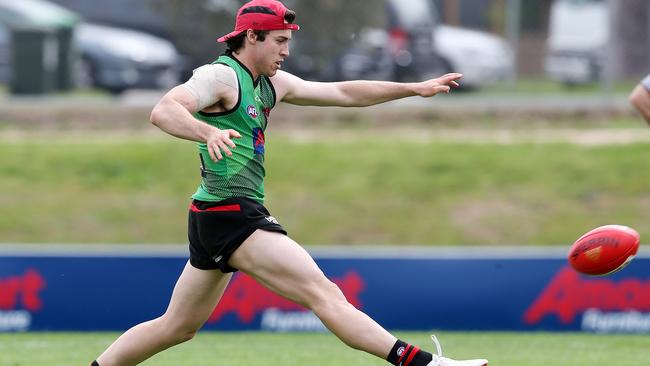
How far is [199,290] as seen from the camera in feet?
20.4

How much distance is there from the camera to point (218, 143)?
5.39 meters

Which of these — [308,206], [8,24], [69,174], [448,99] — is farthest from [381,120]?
[8,24]

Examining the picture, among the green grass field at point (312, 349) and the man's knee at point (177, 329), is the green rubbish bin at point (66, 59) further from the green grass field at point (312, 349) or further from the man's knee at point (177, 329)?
the man's knee at point (177, 329)

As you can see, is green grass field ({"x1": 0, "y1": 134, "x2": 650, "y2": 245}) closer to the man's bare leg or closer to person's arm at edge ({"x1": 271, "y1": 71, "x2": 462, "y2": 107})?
person's arm at edge ({"x1": 271, "y1": 71, "x2": 462, "y2": 107})

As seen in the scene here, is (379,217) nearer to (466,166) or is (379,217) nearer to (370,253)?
(466,166)

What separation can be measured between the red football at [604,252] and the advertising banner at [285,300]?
4.56 metres

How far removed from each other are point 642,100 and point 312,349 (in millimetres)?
3199

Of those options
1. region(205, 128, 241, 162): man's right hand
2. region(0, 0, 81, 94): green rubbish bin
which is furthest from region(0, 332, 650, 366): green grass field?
region(0, 0, 81, 94): green rubbish bin

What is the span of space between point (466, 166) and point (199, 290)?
9.91 metres

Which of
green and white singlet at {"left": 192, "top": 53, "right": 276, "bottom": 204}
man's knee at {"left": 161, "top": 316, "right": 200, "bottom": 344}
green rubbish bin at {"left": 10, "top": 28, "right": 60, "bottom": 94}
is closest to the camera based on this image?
green and white singlet at {"left": 192, "top": 53, "right": 276, "bottom": 204}

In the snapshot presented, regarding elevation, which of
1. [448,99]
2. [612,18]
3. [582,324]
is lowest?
[582,324]

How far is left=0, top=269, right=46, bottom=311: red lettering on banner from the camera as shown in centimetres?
1152

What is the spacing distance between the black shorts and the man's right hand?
641mm

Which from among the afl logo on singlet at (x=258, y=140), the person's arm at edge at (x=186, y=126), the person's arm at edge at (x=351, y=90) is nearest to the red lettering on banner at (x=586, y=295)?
the person's arm at edge at (x=351, y=90)
